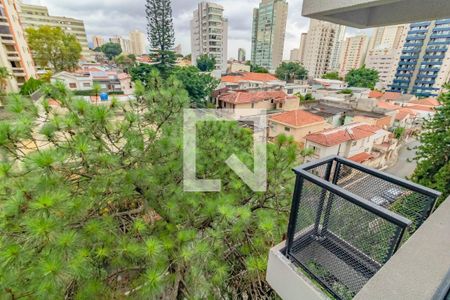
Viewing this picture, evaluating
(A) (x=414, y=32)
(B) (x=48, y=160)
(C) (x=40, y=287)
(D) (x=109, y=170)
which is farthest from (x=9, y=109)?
(A) (x=414, y=32)

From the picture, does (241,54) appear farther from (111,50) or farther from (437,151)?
(437,151)

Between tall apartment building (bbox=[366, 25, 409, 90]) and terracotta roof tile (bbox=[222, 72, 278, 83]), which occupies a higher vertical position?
tall apartment building (bbox=[366, 25, 409, 90])

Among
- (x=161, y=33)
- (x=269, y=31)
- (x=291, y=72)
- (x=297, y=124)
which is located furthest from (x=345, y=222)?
(x=269, y=31)

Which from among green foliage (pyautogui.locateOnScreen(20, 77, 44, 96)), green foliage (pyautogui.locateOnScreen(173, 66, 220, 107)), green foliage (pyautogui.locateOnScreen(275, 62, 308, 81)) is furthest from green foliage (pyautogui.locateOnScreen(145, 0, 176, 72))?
green foliage (pyautogui.locateOnScreen(275, 62, 308, 81))

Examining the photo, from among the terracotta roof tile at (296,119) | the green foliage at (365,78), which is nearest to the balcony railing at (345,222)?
the terracotta roof tile at (296,119)
